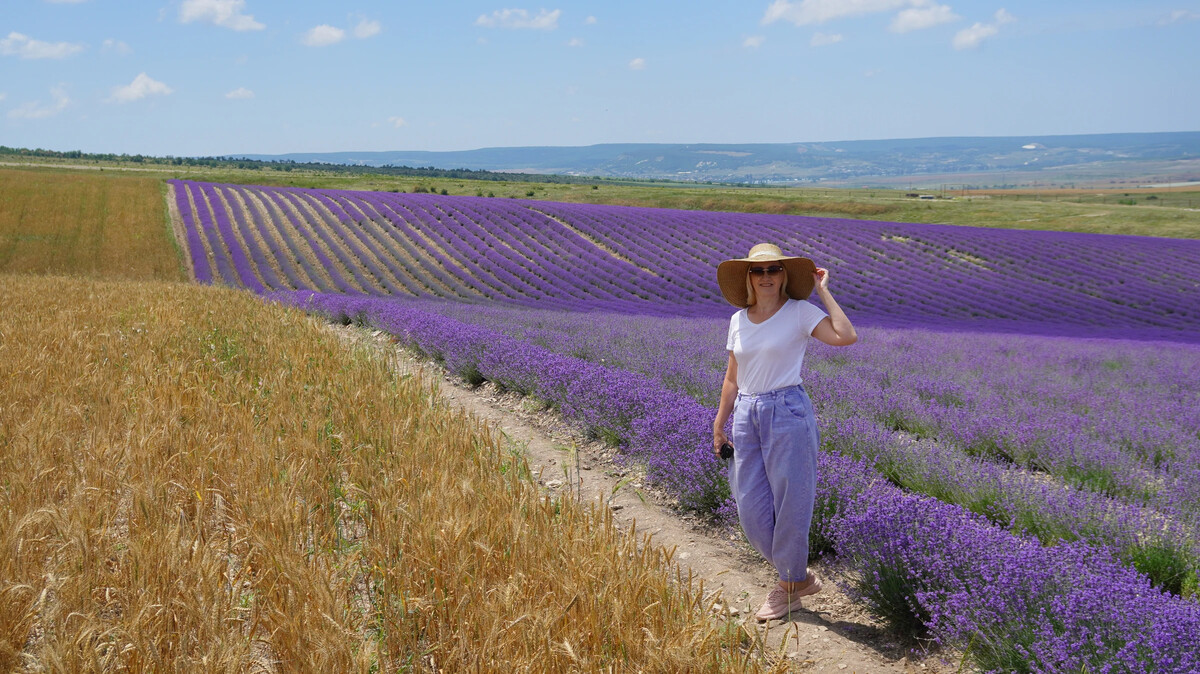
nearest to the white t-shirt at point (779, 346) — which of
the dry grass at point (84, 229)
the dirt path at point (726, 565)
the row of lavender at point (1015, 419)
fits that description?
the dirt path at point (726, 565)

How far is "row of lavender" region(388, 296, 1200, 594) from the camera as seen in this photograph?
3607 mm

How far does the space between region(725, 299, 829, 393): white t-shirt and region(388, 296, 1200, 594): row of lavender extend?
1.35 metres

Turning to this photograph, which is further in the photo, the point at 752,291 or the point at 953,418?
the point at 953,418

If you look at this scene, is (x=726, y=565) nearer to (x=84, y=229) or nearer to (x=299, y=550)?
(x=299, y=550)

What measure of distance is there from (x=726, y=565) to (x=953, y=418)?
297cm

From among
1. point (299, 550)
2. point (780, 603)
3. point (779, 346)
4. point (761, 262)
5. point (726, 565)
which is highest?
point (761, 262)

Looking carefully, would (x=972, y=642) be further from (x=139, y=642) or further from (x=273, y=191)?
(x=273, y=191)

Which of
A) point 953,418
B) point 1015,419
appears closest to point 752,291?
point 953,418

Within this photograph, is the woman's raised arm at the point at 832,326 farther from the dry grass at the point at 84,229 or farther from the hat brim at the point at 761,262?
the dry grass at the point at 84,229

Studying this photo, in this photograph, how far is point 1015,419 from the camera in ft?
18.9

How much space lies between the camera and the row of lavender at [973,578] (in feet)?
7.44

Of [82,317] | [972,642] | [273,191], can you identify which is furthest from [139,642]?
[273,191]

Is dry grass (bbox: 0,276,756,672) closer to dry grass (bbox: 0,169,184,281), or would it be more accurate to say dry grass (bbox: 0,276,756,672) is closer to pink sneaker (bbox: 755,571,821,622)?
pink sneaker (bbox: 755,571,821,622)

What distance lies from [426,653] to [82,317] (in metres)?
8.48
